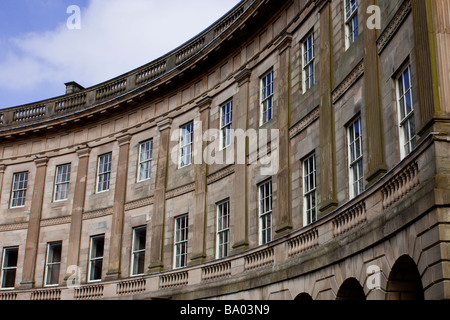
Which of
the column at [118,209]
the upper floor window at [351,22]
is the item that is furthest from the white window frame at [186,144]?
the upper floor window at [351,22]

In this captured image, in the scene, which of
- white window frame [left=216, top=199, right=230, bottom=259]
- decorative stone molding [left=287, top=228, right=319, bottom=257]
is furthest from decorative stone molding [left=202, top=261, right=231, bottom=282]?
decorative stone molding [left=287, top=228, right=319, bottom=257]

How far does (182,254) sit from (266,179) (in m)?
6.00

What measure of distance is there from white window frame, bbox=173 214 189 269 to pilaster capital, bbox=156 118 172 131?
14.2 ft

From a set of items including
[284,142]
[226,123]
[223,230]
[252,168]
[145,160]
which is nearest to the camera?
[284,142]

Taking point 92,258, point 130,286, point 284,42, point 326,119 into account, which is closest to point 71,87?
point 92,258

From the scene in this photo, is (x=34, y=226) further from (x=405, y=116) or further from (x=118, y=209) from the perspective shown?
(x=405, y=116)

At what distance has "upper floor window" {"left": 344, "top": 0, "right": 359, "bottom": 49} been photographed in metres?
18.1

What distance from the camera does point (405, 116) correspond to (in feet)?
47.5

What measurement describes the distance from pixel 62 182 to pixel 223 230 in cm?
1139

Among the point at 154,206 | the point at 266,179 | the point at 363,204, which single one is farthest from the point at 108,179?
the point at 363,204

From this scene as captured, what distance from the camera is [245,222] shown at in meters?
22.8

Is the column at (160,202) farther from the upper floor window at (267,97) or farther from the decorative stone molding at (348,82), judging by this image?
the decorative stone molding at (348,82)

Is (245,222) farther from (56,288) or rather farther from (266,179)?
(56,288)

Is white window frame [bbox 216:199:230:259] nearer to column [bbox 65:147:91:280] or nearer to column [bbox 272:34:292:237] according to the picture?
column [bbox 272:34:292:237]
